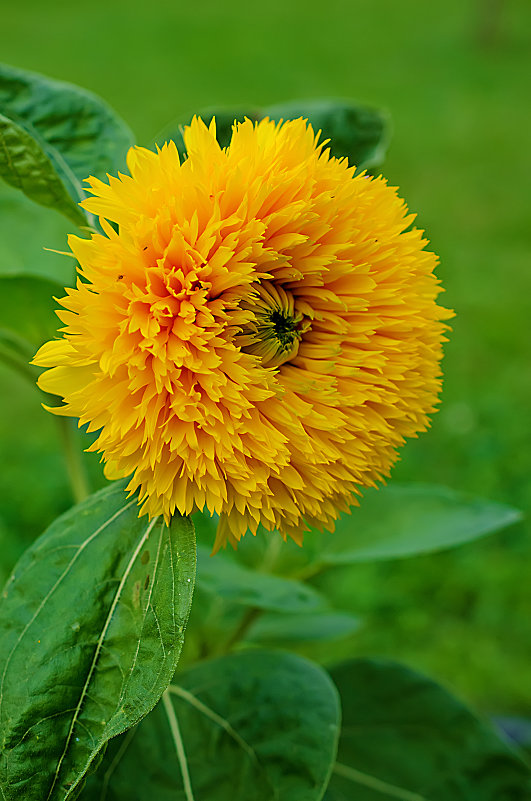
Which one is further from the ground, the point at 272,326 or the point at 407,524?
the point at 272,326

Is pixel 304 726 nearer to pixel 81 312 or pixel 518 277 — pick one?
pixel 81 312

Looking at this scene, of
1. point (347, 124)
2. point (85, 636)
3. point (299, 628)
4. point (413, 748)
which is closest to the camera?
point (85, 636)

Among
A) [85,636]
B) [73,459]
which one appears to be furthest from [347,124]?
[85,636]

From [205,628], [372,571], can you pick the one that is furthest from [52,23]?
[205,628]

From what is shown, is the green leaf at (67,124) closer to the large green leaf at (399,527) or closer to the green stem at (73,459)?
the green stem at (73,459)

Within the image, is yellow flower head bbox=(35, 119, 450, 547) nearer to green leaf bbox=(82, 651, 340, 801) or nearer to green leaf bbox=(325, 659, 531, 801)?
green leaf bbox=(82, 651, 340, 801)

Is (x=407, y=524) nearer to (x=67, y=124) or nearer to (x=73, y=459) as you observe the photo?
(x=73, y=459)
